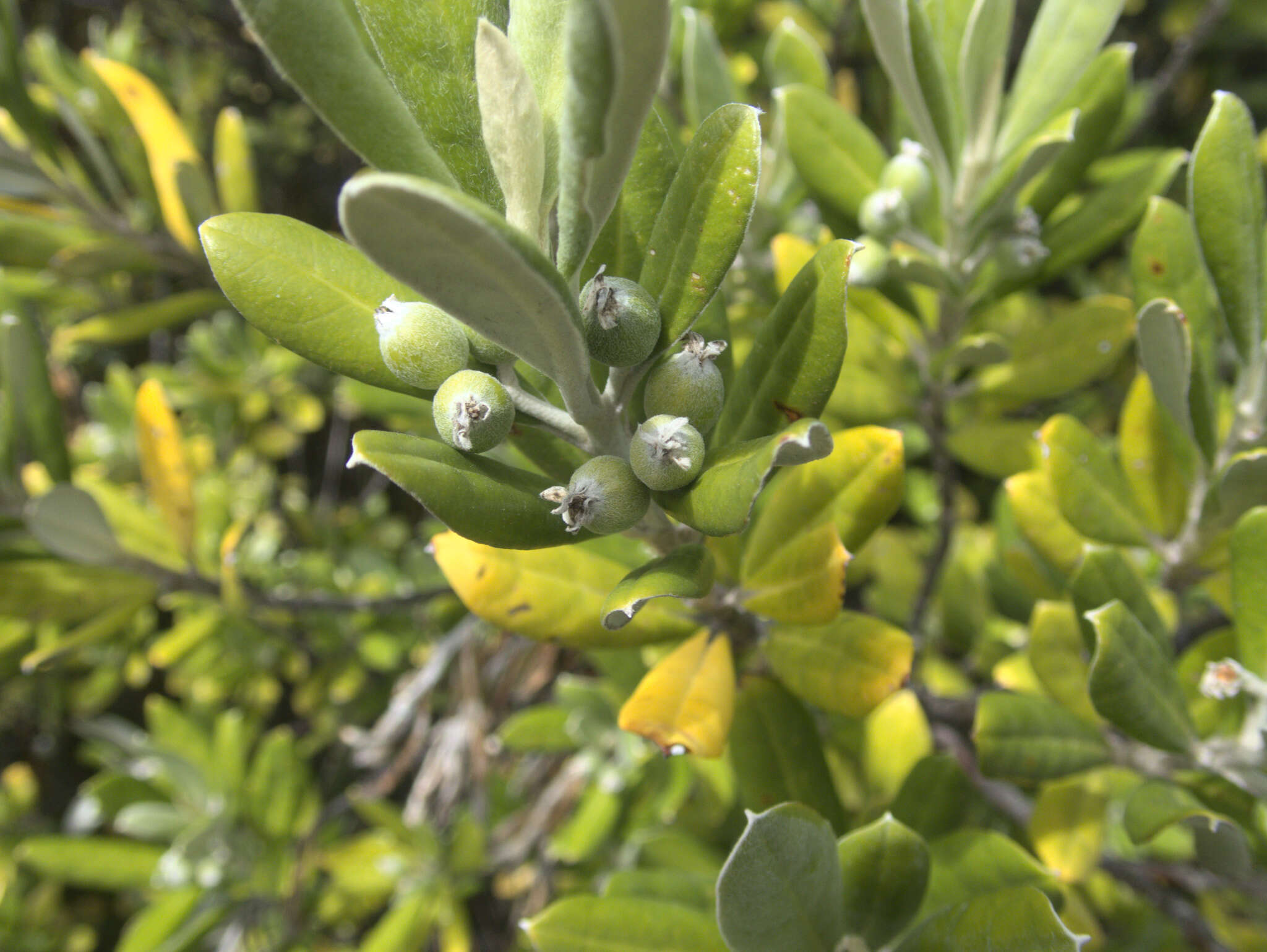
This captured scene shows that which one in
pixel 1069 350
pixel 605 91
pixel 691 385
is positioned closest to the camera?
pixel 605 91

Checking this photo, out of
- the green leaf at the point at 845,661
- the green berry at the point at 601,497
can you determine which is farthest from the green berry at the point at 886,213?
the green berry at the point at 601,497

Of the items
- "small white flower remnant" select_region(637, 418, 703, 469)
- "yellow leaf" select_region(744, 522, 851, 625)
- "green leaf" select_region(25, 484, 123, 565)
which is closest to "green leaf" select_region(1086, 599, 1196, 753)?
"yellow leaf" select_region(744, 522, 851, 625)

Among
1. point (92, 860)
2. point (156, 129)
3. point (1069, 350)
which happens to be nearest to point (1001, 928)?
point (1069, 350)

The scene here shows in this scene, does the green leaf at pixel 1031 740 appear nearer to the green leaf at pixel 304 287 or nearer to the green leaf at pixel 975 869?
the green leaf at pixel 975 869

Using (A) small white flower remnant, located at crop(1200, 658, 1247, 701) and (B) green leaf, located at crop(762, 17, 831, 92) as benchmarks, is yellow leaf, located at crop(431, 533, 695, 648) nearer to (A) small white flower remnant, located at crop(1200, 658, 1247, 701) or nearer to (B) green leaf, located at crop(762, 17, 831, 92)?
(A) small white flower remnant, located at crop(1200, 658, 1247, 701)

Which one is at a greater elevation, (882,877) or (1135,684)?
(1135,684)

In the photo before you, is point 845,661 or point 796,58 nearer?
point 845,661

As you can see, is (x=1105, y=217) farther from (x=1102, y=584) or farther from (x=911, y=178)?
(x=1102, y=584)

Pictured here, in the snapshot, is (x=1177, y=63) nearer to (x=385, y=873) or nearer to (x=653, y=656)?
(x=653, y=656)
